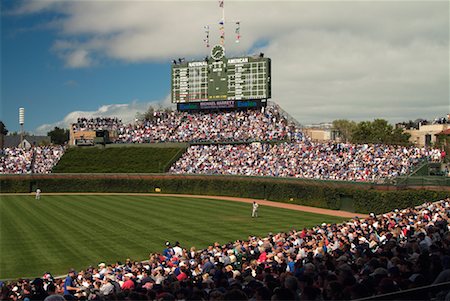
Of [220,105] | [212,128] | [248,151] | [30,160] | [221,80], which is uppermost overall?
[221,80]

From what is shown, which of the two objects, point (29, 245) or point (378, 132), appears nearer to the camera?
point (29, 245)

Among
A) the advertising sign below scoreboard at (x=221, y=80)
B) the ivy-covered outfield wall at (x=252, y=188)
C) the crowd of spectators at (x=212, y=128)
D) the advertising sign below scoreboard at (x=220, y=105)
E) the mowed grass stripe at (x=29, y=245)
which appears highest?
the advertising sign below scoreboard at (x=221, y=80)

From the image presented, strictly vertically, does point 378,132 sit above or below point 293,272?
above

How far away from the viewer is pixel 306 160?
5034 centimetres

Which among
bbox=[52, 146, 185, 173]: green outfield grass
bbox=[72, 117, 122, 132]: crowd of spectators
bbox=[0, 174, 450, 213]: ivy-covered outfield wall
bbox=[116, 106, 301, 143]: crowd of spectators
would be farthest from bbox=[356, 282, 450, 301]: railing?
bbox=[72, 117, 122, 132]: crowd of spectators

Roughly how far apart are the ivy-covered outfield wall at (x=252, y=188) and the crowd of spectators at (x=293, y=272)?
15.6 metres

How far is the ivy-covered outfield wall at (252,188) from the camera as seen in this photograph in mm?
36875

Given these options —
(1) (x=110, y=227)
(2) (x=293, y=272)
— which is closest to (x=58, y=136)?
(1) (x=110, y=227)

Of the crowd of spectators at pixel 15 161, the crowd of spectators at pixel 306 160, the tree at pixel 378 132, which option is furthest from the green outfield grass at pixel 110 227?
the tree at pixel 378 132

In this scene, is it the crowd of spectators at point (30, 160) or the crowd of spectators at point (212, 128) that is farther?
the crowd of spectators at point (30, 160)

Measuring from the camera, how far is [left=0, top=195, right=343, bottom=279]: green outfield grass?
2373 centimetres

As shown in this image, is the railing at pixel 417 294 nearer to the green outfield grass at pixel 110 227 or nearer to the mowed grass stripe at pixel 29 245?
the green outfield grass at pixel 110 227

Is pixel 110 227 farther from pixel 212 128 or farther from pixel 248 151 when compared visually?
→ pixel 212 128

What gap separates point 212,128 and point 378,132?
133 feet
